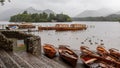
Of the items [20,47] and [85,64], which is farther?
[20,47]

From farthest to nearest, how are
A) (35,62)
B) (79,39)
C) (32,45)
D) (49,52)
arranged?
(79,39), (49,52), (32,45), (35,62)

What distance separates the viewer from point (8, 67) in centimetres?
1275

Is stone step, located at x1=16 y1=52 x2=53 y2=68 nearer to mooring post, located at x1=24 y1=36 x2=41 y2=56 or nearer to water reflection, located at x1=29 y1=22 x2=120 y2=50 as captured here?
mooring post, located at x1=24 y1=36 x2=41 y2=56

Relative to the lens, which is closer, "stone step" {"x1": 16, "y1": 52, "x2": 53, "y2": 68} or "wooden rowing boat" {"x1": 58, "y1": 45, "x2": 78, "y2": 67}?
"stone step" {"x1": 16, "y1": 52, "x2": 53, "y2": 68}

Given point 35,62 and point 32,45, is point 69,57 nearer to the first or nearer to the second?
point 32,45

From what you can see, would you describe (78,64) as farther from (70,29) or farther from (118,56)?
(70,29)

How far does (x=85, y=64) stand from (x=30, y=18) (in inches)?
6776

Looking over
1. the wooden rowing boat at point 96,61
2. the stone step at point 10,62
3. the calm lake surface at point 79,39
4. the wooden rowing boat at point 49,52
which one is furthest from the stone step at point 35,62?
the calm lake surface at point 79,39

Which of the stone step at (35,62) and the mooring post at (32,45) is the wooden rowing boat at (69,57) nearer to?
the mooring post at (32,45)

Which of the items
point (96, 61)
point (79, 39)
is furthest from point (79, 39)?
point (96, 61)

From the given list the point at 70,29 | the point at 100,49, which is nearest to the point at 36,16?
the point at 70,29

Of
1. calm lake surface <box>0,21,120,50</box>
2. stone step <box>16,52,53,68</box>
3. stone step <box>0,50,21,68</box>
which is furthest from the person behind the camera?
calm lake surface <box>0,21,120,50</box>

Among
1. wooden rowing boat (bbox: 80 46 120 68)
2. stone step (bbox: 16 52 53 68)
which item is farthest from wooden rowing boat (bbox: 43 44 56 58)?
stone step (bbox: 16 52 53 68)

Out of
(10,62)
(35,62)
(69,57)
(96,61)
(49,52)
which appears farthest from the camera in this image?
(49,52)
